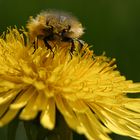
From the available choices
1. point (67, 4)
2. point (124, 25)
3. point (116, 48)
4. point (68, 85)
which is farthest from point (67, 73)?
point (67, 4)

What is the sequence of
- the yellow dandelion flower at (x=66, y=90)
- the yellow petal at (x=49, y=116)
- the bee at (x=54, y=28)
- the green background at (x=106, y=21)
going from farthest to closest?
the green background at (x=106, y=21)
the bee at (x=54, y=28)
the yellow dandelion flower at (x=66, y=90)
the yellow petal at (x=49, y=116)

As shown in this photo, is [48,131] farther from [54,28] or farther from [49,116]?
[54,28]

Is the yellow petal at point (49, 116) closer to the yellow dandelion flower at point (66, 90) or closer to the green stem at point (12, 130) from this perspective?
the yellow dandelion flower at point (66, 90)

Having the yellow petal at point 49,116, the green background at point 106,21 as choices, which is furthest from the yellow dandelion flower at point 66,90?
the green background at point 106,21

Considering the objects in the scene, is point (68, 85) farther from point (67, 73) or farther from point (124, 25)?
point (124, 25)

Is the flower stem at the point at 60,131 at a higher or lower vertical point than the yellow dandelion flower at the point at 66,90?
lower

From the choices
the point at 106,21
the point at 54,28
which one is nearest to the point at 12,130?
the point at 54,28

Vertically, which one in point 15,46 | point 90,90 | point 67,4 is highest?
point 67,4
